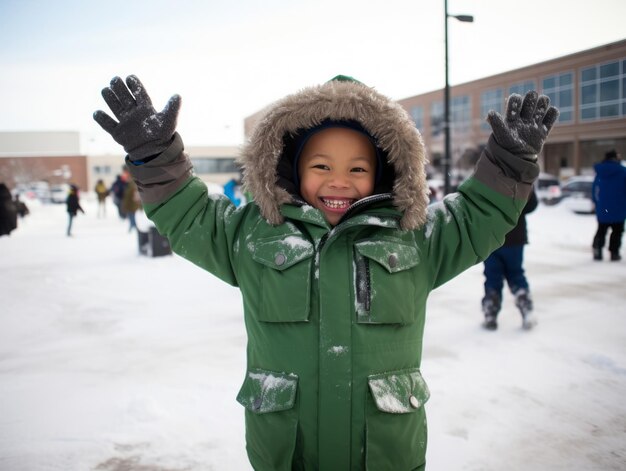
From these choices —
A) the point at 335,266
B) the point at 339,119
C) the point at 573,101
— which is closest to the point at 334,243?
the point at 335,266

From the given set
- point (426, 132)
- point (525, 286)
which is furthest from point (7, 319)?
point (426, 132)

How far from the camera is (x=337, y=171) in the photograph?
70.9 inches

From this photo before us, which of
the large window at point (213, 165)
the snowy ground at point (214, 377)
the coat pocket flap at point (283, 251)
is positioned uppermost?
the large window at point (213, 165)

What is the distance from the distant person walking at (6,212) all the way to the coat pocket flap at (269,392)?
10197 millimetres

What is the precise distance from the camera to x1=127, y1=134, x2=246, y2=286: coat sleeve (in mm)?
1684

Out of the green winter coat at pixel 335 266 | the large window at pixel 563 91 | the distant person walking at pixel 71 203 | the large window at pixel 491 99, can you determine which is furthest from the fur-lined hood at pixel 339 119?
the large window at pixel 491 99

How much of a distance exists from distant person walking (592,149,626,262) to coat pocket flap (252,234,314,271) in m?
8.17

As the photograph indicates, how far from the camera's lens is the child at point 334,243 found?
1583 mm

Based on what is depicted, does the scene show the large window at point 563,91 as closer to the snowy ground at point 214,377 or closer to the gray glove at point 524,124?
the snowy ground at point 214,377

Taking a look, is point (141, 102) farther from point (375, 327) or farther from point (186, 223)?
point (375, 327)

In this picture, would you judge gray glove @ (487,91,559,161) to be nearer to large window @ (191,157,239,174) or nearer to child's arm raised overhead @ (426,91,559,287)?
child's arm raised overhead @ (426,91,559,287)

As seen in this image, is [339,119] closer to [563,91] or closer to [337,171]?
[337,171]

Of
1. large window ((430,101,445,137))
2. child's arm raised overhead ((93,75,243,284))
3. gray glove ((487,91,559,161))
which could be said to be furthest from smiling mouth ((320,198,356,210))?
large window ((430,101,445,137))

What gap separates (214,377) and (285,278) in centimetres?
237
